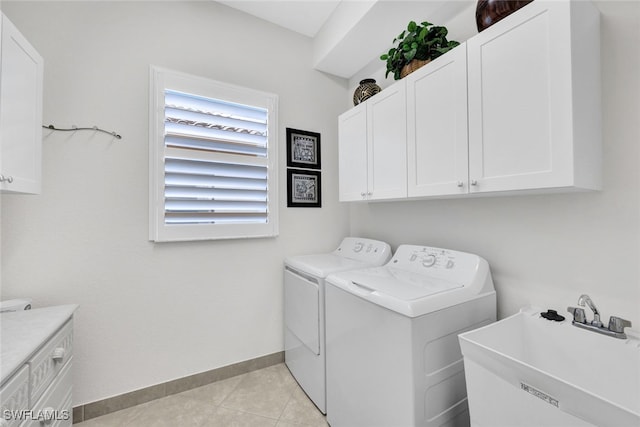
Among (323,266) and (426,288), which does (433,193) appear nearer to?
(426,288)

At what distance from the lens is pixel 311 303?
1.80 meters

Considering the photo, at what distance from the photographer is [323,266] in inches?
73.9

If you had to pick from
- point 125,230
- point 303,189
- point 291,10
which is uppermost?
point 291,10

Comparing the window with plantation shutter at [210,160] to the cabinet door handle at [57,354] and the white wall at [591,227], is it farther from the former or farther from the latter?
the white wall at [591,227]

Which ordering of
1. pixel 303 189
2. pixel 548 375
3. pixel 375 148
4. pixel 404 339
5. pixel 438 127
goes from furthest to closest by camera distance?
pixel 303 189 < pixel 375 148 < pixel 438 127 < pixel 404 339 < pixel 548 375

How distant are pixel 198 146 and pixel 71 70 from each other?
81cm

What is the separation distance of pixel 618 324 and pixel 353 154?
5.41ft

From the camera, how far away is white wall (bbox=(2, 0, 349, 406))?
1.58 m

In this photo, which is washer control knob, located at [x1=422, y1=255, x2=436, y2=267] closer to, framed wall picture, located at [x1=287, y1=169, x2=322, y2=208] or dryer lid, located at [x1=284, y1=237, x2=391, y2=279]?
dryer lid, located at [x1=284, y1=237, x2=391, y2=279]

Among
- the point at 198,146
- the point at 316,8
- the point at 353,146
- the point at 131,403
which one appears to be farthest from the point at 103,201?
the point at 316,8

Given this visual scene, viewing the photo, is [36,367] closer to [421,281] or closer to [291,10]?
[421,281]

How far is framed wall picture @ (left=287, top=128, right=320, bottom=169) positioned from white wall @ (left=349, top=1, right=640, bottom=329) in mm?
1350

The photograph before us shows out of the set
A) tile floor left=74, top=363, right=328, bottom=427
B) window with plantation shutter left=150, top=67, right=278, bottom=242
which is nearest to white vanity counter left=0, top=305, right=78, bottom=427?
tile floor left=74, top=363, right=328, bottom=427

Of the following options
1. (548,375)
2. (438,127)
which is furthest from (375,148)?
(548,375)
